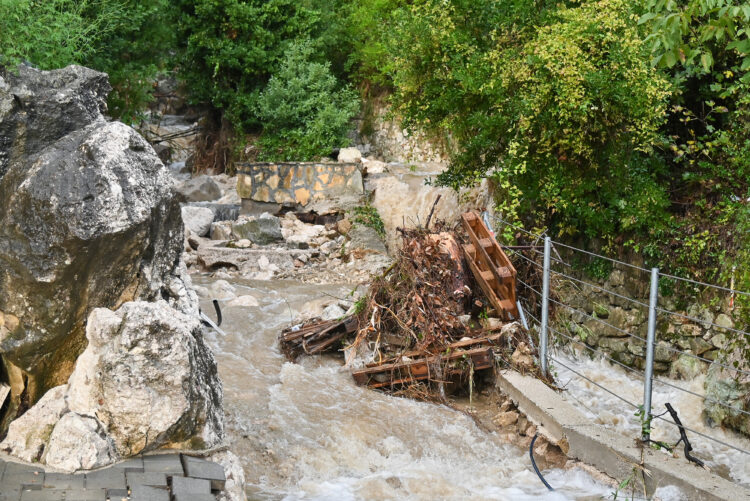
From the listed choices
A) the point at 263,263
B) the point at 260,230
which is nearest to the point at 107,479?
the point at 263,263

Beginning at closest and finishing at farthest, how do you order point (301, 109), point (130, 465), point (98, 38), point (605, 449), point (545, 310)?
point (130, 465) < point (605, 449) < point (545, 310) < point (98, 38) < point (301, 109)

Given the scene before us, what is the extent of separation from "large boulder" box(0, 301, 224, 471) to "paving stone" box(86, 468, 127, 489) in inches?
2.8

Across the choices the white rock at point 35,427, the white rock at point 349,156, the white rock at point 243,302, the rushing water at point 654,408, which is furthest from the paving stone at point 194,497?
the white rock at point 349,156

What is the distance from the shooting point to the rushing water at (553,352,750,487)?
6090 millimetres

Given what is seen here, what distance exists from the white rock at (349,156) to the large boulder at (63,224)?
13.0m

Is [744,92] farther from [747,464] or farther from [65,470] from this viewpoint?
[65,470]

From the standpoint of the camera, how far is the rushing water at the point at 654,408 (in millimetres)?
6090

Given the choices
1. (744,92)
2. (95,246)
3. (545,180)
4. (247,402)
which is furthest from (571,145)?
(95,246)

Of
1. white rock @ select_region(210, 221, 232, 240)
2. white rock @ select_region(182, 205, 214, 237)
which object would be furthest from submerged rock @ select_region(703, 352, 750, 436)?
white rock @ select_region(182, 205, 214, 237)

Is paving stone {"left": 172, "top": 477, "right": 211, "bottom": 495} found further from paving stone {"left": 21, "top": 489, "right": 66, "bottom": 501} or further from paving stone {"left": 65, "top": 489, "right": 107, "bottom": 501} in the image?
paving stone {"left": 21, "top": 489, "right": 66, "bottom": 501}

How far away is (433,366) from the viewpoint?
22.3 feet

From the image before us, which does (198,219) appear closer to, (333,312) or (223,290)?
(223,290)

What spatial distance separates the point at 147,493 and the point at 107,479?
239 millimetres

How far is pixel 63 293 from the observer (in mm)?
4039
